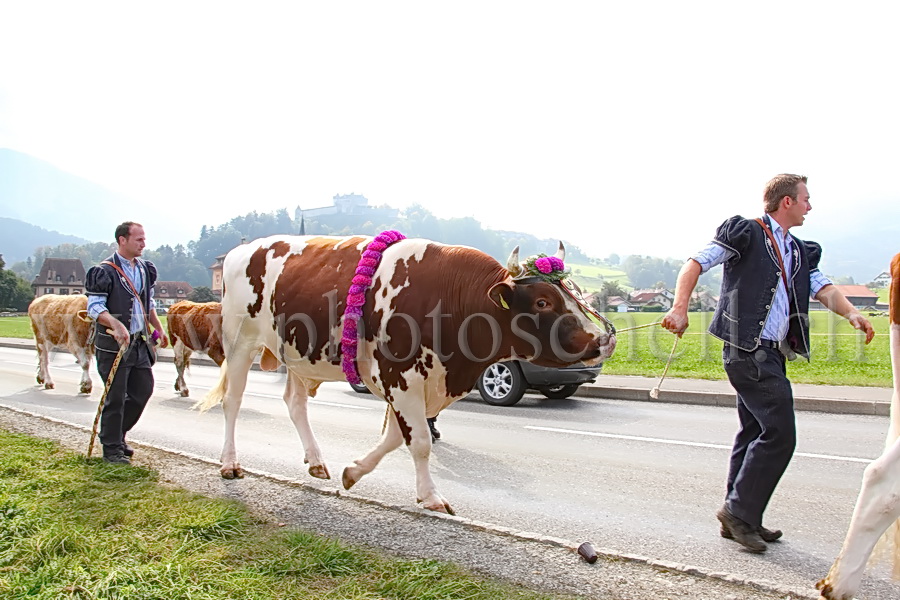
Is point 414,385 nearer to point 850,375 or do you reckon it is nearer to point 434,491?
point 434,491

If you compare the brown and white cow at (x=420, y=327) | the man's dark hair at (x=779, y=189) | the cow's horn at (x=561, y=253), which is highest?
the man's dark hair at (x=779, y=189)

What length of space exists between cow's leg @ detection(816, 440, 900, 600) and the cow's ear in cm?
243

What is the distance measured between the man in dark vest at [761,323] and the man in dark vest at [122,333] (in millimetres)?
4954

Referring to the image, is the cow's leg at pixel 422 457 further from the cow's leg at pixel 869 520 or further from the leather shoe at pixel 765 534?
the cow's leg at pixel 869 520

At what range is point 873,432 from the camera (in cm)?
874

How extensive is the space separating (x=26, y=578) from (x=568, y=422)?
7.17 metres

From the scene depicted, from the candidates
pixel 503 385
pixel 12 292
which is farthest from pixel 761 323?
pixel 12 292

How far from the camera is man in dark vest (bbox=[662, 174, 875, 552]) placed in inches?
165

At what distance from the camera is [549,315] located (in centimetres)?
481

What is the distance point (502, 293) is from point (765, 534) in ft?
7.63

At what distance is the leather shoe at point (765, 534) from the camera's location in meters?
4.39

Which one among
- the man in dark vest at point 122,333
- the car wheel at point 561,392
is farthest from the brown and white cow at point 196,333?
the man in dark vest at point 122,333

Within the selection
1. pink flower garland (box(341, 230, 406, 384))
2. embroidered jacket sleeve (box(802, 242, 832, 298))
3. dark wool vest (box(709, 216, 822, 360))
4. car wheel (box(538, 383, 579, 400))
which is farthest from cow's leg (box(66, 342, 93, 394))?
embroidered jacket sleeve (box(802, 242, 832, 298))

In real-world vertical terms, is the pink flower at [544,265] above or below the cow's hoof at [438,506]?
above
